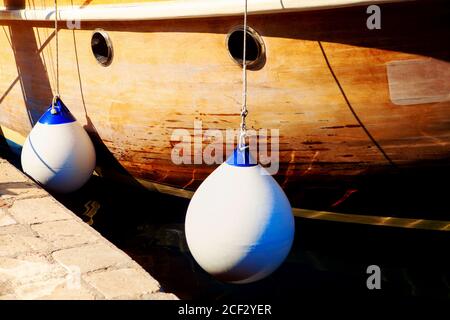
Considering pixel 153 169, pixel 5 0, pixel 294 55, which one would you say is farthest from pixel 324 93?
pixel 5 0

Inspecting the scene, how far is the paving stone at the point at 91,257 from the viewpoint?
3.40 meters

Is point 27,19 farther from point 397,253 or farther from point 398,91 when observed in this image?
point 397,253

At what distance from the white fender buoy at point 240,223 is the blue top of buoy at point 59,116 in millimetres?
1890

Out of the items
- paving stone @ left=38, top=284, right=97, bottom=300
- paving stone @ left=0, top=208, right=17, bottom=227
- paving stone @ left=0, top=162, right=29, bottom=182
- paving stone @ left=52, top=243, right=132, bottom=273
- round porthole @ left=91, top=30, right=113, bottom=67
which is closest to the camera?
paving stone @ left=38, top=284, right=97, bottom=300

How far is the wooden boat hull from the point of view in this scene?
147 inches

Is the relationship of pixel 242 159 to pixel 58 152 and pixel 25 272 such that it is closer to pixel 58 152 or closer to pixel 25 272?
pixel 25 272

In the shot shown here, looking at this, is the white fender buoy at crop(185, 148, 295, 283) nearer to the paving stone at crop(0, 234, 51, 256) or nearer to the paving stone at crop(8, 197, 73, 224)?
the paving stone at crop(0, 234, 51, 256)

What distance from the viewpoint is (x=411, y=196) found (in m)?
4.20

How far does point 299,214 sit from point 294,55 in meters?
1.28

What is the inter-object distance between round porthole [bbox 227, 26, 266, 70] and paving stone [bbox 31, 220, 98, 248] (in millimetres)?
1538

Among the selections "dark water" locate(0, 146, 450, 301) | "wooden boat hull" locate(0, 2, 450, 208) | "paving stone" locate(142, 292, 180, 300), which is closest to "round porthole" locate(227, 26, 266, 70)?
"wooden boat hull" locate(0, 2, 450, 208)

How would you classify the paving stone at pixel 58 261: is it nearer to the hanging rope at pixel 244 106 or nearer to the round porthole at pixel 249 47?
the hanging rope at pixel 244 106

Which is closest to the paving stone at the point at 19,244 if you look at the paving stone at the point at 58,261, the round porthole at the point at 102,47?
the paving stone at the point at 58,261

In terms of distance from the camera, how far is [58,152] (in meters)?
4.97
